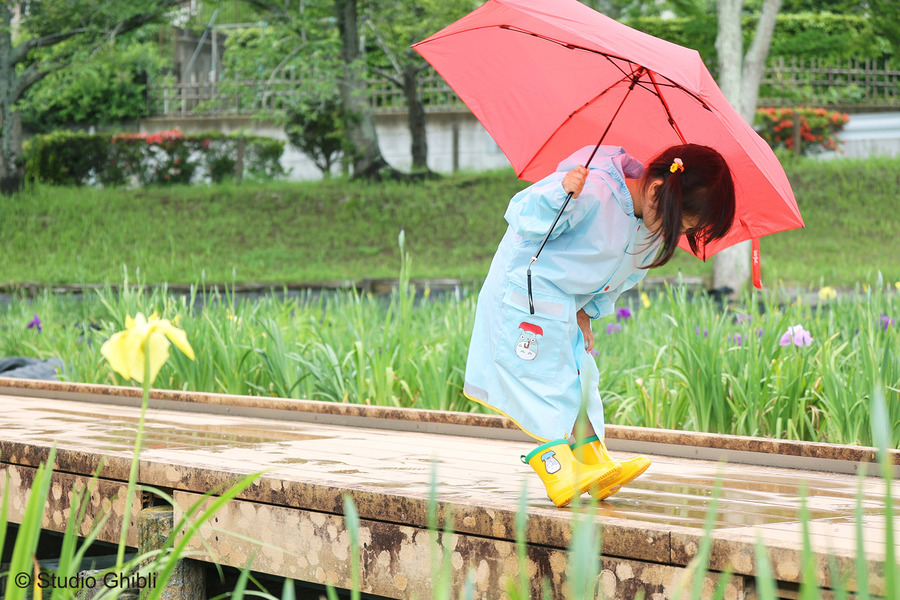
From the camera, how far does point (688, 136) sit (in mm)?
2596

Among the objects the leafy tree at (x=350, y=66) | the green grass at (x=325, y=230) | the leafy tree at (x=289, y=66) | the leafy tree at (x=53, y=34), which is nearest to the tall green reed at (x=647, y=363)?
the green grass at (x=325, y=230)

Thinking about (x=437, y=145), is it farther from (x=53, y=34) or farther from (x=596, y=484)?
(x=596, y=484)

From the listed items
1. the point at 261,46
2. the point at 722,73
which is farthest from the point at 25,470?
the point at 261,46

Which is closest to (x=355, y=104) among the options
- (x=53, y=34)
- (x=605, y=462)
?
(x=53, y=34)

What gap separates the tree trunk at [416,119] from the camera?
55.2ft

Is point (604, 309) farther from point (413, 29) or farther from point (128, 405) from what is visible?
point (413, 29)

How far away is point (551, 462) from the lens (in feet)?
6.94

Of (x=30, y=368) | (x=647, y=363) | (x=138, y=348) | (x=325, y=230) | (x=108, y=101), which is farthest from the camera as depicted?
(x=108, y=101)

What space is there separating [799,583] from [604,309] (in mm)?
983

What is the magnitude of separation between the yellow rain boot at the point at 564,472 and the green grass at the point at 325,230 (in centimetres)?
949

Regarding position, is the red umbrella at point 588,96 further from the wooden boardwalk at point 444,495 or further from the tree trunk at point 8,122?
the tree trunk at point 8,122

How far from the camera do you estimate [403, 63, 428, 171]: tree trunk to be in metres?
16.8

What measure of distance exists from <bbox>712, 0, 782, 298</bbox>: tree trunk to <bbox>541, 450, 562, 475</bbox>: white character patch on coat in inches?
312

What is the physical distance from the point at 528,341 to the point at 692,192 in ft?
1.70
